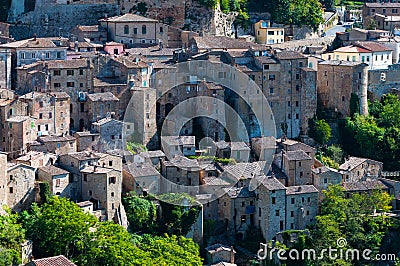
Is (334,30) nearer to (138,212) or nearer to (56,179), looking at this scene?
(138,212)

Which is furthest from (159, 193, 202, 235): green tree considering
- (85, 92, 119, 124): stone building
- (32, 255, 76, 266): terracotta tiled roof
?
(32, 255, 76, 266): terracotta tiled roof

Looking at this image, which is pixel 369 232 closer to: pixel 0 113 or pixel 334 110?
pixel 334 110

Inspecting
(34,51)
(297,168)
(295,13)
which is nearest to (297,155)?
(297,168)

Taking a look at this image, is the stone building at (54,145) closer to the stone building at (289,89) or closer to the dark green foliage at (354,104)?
the stone building at (289,89)

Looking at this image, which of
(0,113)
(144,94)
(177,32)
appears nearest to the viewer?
(0,113)

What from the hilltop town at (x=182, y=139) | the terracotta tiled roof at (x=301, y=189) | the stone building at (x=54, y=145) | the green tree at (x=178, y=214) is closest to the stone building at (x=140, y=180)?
the hilltop town at (x=182, y=139)

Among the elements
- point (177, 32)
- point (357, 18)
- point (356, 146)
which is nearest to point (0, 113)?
point (177, 32)
